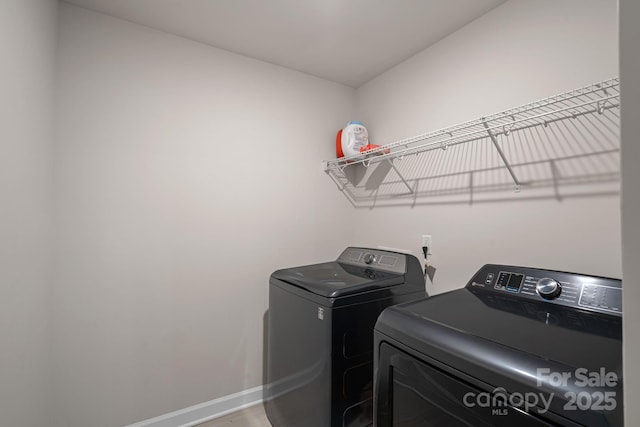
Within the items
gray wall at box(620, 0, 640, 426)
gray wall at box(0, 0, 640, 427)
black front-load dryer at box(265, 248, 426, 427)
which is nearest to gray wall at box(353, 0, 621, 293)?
gray wall at box(0, 0, 640, 427)

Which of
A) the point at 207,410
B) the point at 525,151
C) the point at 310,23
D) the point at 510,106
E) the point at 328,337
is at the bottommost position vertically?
the point at 207,410

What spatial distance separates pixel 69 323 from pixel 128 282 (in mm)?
329

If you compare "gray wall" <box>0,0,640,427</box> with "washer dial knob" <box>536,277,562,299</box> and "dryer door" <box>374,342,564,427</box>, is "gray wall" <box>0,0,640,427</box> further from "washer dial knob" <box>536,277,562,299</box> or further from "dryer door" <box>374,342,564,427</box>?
"dryer door" <box>374,342,564,427</box>

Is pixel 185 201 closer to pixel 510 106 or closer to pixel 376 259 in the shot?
pixel 376 259

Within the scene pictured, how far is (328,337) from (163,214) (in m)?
1.28

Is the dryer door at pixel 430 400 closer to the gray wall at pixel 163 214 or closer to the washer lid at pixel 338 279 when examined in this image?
the washer lid at pixel 338 279

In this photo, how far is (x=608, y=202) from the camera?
113 centimetres

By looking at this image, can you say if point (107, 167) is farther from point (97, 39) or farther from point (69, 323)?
point (69, 323)

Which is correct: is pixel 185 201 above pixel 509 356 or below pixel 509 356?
above

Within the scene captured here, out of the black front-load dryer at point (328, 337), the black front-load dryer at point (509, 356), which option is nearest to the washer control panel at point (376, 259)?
the black front-load dryer at point (328, 337)

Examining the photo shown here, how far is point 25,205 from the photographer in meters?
1.22

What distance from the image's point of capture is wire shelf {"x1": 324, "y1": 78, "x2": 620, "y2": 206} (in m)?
1.13

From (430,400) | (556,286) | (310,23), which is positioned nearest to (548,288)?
(556,286)

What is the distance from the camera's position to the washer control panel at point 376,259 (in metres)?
1.72
